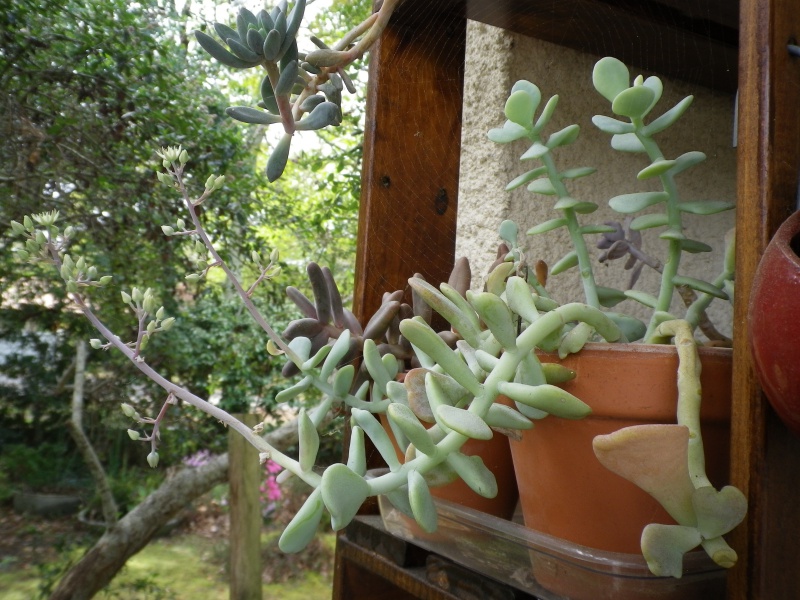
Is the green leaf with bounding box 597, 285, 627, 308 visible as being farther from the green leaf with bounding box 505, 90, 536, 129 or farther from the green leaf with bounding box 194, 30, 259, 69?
the green leaf with bounding box 194, 30, 259, 69

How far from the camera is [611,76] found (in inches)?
17.3

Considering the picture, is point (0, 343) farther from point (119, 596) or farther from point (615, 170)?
point (615, 170)

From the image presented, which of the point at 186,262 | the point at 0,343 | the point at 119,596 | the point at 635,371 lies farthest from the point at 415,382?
the point at 0,343

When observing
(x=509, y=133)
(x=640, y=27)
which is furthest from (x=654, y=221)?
(x=640, y=27)

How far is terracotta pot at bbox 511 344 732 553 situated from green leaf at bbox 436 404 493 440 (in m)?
0.08

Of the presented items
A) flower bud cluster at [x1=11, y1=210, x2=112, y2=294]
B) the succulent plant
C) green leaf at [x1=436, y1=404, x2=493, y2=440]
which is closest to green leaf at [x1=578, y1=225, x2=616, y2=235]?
the succulent plant

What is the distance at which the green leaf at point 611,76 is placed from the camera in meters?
0.43

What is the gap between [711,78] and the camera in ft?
2.74

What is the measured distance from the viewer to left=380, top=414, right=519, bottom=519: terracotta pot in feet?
1.72

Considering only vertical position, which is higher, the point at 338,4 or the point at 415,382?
the point at 338,4

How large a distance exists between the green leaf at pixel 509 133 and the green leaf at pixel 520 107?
10mm

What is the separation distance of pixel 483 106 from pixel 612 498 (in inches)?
22.1

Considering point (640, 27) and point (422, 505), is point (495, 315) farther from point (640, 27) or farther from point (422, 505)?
point (640, 27)

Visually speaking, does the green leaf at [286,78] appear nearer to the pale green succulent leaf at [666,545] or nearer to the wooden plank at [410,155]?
the wooden plank at [410,155]
